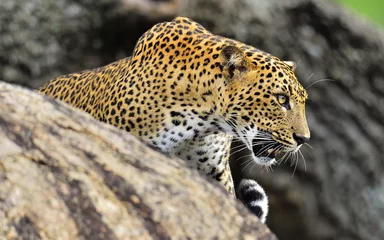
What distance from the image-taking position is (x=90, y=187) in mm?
5719

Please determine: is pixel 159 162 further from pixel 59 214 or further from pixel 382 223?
pixel 382 223

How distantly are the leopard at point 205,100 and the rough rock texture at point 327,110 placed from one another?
6152 millimetres

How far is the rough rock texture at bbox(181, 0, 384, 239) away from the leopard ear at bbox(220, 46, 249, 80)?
6575mm

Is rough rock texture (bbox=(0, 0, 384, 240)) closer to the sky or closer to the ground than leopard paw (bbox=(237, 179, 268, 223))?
closer to the ground

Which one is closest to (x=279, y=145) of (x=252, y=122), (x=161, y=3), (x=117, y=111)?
(x=252, y=122)

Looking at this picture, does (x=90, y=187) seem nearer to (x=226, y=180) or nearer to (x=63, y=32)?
(x=226, y=180)

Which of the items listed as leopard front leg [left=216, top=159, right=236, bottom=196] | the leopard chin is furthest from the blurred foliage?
the leopard chin

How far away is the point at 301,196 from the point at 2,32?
5397 mm

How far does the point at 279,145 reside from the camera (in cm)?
721

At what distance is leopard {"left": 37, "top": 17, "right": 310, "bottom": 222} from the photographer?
718 cm

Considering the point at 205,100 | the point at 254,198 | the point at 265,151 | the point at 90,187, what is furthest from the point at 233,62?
the point at 90,187

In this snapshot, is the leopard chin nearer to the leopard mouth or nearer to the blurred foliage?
the leopard mouth

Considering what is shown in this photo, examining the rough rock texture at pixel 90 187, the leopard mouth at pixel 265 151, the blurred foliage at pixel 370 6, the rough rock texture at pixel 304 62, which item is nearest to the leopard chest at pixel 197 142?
the leopard mouth at pixel 265 151

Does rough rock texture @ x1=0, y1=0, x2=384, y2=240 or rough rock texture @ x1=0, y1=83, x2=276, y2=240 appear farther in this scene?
rough rock texture @ x1=0, y1=0, x2=384, y2=240
